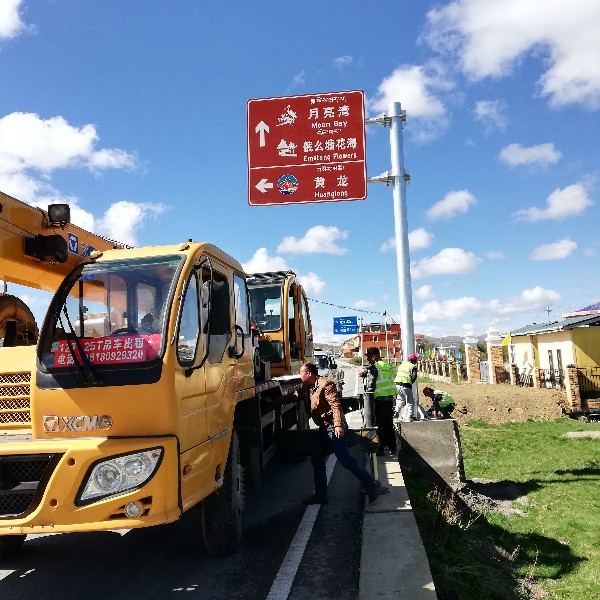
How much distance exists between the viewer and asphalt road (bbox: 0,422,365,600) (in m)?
4.64

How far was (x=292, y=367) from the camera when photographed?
9984 mm

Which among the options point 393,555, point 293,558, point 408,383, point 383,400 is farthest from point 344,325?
point 393,555

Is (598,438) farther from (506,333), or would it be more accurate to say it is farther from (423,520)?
(506,333)

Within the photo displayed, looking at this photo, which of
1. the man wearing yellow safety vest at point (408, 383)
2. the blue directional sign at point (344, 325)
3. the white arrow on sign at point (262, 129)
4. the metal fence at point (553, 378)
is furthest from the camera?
the blue directional sign at point (344, 325)

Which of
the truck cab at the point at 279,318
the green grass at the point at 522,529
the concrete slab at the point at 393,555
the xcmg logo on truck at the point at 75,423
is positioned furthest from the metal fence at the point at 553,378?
the xcmg logo on truck at the point at 75,423

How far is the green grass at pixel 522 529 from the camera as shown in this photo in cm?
584

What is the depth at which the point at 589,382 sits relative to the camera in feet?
67.2

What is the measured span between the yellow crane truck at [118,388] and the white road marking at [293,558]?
1.84ft

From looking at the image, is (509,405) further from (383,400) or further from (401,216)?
(383,400)

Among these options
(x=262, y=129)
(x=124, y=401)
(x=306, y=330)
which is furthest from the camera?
(x=306, y=330)

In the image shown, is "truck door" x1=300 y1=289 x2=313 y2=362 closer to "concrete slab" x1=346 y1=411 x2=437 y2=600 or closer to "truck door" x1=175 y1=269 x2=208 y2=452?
"concrete slab" x1=346 y1=411 x2=437 y2=600

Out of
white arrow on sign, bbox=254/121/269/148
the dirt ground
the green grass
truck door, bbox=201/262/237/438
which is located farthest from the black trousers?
the dirt ground

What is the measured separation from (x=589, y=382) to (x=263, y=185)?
610 inches

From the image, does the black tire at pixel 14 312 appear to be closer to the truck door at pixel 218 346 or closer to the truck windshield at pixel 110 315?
the truck windshield at pixel 110 315
